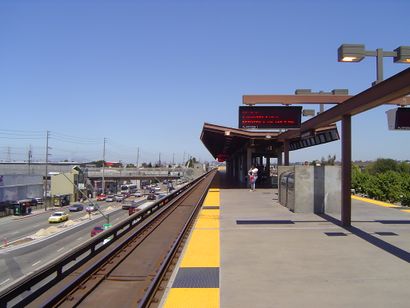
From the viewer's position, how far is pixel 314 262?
7.63 metres

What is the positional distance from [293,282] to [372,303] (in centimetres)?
129

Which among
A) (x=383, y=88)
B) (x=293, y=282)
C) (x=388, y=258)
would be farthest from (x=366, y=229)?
(x=293, y=282)

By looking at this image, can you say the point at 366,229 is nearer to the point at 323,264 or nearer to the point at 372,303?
the point at 323,264

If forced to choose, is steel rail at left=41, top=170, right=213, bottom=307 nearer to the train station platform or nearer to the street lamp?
the train station platform

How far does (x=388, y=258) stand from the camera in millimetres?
7852

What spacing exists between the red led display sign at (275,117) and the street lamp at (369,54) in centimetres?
531

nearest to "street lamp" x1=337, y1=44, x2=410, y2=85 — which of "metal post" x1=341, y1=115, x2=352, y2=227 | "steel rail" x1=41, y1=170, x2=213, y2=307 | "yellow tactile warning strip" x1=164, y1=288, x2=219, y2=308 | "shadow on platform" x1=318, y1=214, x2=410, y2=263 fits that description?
"metal post" x1=341, y1=115, x2=352, y2=227

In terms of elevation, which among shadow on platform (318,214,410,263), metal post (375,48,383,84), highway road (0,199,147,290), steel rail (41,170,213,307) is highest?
metal post (375,48,383,84)

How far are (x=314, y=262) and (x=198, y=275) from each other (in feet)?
7.40

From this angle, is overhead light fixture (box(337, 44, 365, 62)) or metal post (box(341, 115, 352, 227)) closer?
overhead light fixture (box(337, 44, 365, 62))

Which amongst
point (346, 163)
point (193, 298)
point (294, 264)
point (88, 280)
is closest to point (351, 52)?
point (346, 163)

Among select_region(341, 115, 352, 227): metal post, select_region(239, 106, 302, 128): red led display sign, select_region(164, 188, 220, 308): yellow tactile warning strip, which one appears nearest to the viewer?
select_region(164, 188, 220, 308): yellow tactile warning strip

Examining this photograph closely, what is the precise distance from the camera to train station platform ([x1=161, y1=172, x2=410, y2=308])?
5734 millimetres

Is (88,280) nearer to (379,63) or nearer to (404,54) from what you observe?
(379,63)
